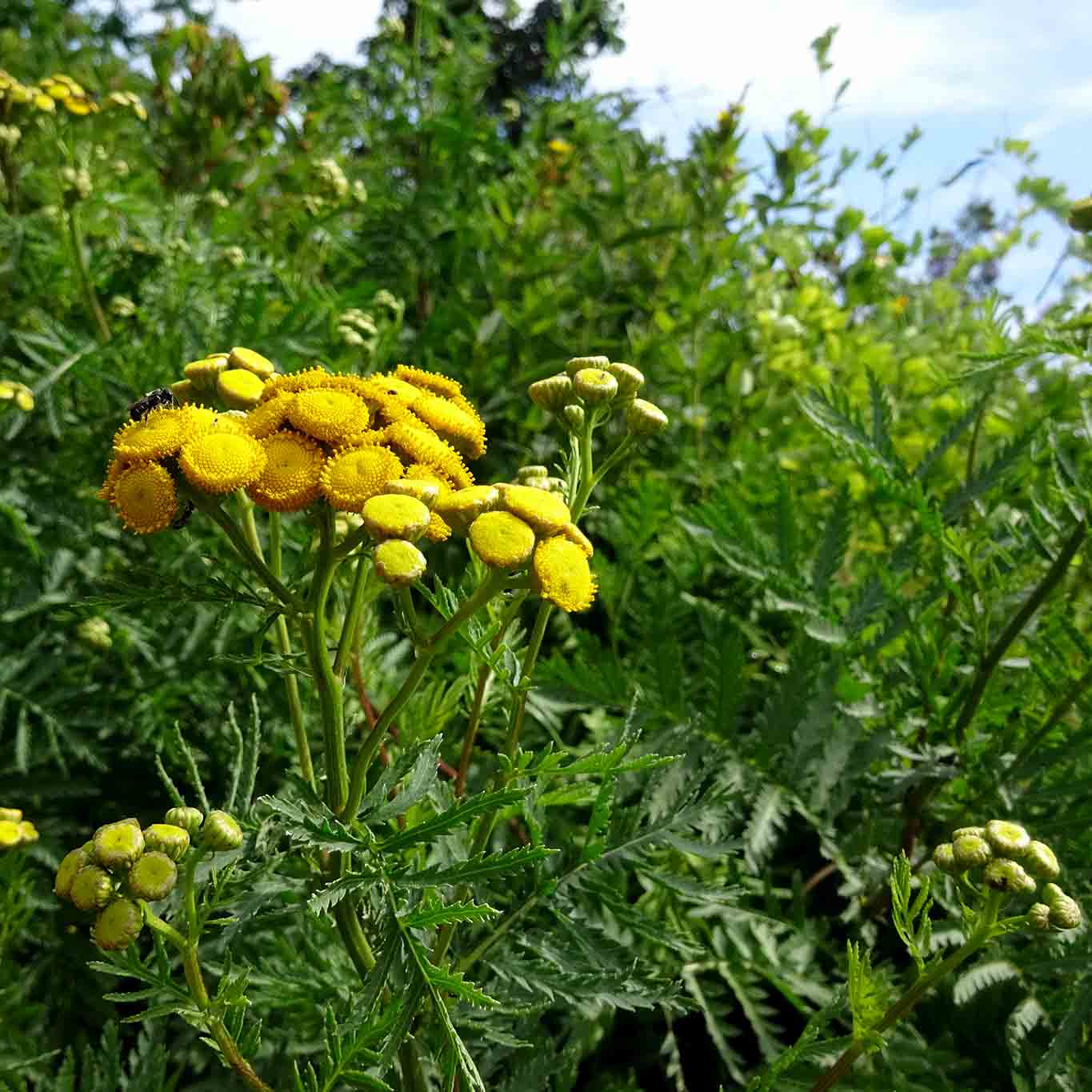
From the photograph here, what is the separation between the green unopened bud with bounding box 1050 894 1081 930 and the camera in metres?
1.04

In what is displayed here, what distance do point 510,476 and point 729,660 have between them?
3.93 feet

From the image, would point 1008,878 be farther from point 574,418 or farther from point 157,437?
point 157,437

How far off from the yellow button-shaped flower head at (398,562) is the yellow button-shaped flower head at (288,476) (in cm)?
12

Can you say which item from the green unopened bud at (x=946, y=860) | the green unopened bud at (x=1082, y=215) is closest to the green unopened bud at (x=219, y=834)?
the green unopened bud at (x=946, y=860)

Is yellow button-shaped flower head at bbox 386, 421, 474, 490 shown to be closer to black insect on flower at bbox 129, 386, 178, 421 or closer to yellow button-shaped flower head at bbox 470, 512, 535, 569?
yellow button-shaped flower head at bbox 470, 512, 535, 569

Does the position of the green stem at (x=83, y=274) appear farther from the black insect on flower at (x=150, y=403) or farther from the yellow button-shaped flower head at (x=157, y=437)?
the yellow button-shaped flower head at (x=157, y=437)

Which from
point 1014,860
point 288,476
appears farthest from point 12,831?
point 1014,860

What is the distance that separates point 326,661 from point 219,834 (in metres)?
A: 0.20

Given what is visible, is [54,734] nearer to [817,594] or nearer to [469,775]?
[469,775]

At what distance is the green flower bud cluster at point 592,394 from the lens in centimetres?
114

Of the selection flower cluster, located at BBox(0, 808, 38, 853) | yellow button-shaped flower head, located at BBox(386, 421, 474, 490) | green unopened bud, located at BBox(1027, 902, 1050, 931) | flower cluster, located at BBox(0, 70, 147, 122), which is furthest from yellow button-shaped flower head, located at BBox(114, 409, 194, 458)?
flower cluster, located at BBox(0, 70, 147, 122)

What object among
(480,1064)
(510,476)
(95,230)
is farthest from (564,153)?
(480,1064)

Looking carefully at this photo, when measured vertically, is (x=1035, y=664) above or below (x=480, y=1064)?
above

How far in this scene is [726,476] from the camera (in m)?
2.44
